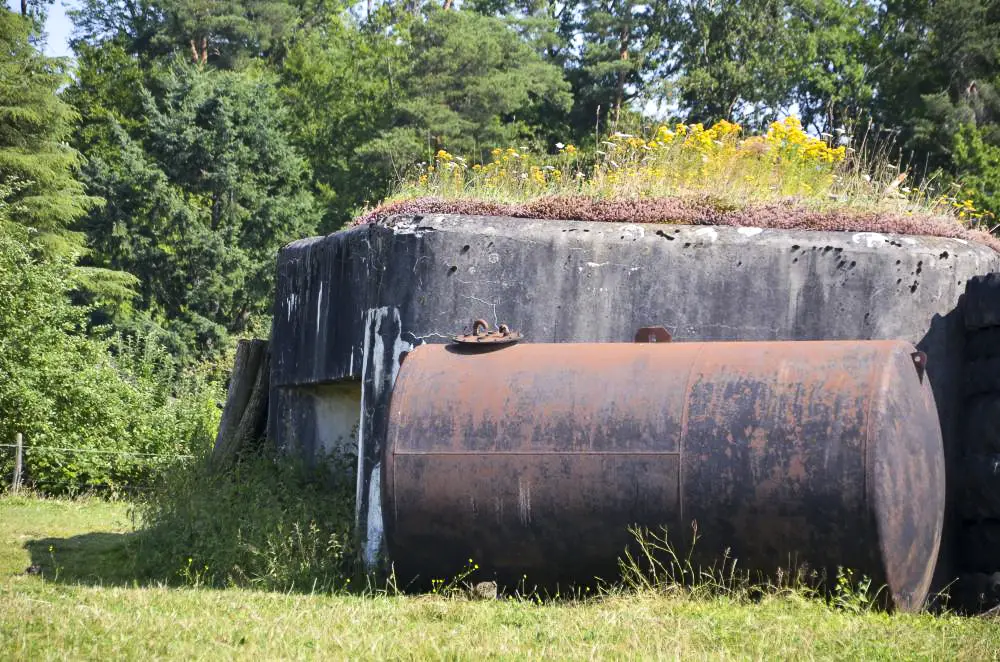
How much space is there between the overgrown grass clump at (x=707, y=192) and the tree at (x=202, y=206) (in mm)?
21658

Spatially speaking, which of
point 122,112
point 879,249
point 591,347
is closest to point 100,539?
point 591,347

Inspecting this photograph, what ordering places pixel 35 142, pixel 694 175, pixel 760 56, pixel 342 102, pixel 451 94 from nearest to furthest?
pixel 694 175 → pixel 35 142 → pixel 451 94 → pixel 760 56 → pixel 342 102

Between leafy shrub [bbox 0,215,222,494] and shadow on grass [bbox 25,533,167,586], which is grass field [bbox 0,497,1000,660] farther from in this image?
leafy shrub [bbox 0,215,222,494]

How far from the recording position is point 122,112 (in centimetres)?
3684

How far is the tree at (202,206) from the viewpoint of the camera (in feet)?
102

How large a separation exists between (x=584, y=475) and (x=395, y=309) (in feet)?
7.11

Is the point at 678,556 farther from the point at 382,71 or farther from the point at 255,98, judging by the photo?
the point at 382,71

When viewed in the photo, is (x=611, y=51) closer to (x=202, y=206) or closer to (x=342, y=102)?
(x=342, y=102)

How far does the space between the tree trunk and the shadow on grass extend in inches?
43.7

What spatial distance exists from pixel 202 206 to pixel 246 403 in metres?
23.8

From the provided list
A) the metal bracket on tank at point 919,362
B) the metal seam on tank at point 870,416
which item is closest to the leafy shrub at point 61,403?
the metal bracket on tank at point 919,362

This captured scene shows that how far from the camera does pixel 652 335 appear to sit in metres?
7.19

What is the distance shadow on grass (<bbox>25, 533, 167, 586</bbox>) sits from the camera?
826cm

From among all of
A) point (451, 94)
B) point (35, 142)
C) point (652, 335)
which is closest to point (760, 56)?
point (451, 94)
